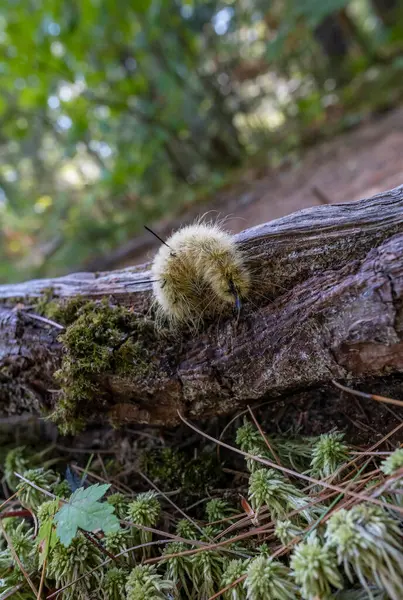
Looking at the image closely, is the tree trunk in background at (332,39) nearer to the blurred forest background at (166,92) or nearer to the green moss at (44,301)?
the blurred forest background at (166,92)

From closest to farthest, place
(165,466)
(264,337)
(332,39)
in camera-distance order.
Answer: (264,337) < (165,466) < (332,39)

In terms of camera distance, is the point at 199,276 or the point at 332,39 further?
the point at 332,39

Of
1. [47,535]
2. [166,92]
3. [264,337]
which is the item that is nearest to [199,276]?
[264,337]

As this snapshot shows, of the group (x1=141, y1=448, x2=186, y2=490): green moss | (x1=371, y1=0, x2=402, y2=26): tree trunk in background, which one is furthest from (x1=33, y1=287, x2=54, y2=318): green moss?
(x1=371, y1=0, x2=402, y2=26): tree trunk in background

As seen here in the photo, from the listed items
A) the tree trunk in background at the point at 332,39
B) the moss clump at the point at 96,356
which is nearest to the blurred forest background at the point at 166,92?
the tree trunk in background at the point at 332,39

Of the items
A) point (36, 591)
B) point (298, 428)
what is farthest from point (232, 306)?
point (36, 591)

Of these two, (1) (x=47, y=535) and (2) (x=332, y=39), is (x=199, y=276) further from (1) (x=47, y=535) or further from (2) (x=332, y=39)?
(2) (x=332, y=39)

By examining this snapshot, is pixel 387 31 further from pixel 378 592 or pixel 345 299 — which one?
pixel 378 592
